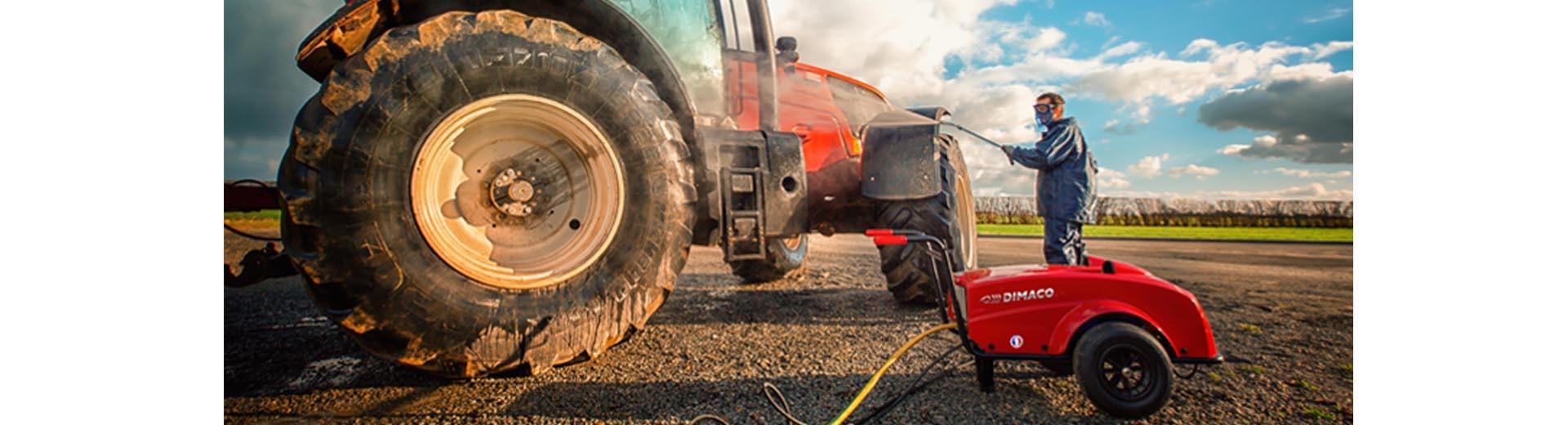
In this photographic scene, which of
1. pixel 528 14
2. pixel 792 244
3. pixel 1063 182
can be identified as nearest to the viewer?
pixel 528 14

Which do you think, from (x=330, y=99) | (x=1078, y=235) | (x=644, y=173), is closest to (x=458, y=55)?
(x=330, y=99)

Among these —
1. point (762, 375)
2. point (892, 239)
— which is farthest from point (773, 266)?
point (892, 239)

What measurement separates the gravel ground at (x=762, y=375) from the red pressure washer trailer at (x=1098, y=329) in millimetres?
99

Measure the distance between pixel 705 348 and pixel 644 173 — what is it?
816mm

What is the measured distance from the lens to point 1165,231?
34.8 feet

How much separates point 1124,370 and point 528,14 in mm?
2293

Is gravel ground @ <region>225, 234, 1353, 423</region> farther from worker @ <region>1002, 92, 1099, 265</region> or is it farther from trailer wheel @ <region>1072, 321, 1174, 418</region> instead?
worker @ <region>1002, 92, 1099, 265</region>

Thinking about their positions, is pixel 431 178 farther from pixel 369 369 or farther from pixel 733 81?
pixel 733 81

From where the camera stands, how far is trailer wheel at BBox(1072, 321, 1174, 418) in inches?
69.1

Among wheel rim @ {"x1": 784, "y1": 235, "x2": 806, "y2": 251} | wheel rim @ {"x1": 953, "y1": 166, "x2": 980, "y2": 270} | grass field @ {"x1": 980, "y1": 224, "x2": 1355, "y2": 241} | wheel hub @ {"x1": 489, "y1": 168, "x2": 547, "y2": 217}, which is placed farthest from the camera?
grass field @ {"x1": 980, "y1": 224, "x2": 1355, "y2": 241}

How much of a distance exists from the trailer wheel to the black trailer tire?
105 inches

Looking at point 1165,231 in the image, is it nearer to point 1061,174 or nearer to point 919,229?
point 1061,174

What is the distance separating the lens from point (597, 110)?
7.05 ft

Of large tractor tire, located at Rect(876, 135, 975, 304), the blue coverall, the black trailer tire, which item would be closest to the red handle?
large tractor tire, located at Rect(876, 135, 975, 304)
